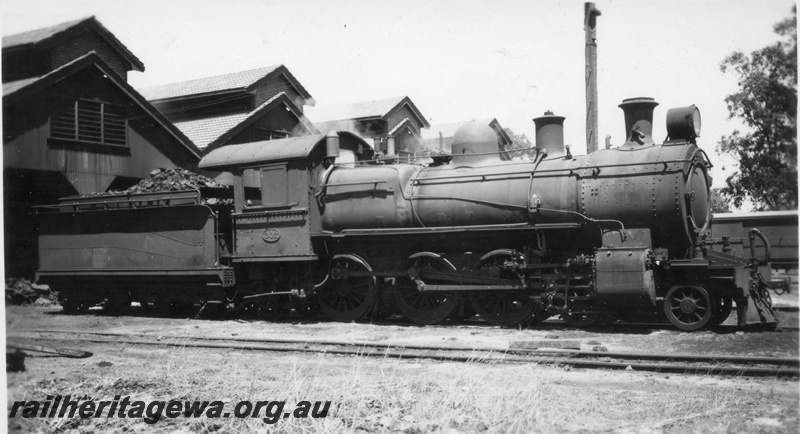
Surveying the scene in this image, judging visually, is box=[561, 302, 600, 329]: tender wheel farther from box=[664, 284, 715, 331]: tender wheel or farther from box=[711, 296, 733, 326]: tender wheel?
box=[711, 296, 733, 326]: tender wheel

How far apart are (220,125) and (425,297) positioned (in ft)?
45.0

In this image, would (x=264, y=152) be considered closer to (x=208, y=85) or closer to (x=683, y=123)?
(x=683, y=123)

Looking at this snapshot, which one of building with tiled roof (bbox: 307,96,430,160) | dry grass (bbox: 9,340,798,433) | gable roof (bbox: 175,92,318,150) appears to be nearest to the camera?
dry grass (bbox: 9,340,798,433)

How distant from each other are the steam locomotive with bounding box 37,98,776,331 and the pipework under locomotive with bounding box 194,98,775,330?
0.09 feet

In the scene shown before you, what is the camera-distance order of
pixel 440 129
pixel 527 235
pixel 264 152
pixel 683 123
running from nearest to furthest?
pixel 683 123, pixel 527 235, pixel 264 152, pixel 440 129

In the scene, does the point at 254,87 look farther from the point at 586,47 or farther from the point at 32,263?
the point at 586,47

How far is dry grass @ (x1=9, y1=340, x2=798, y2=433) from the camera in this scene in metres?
5.26

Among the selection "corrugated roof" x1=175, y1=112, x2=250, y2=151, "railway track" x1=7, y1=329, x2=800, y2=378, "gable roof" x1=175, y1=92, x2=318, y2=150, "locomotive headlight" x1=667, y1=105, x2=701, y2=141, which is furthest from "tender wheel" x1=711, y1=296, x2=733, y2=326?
"corrugated roof" x1=175, y1=112, x2=250, y2=151

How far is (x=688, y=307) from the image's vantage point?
1002 cm

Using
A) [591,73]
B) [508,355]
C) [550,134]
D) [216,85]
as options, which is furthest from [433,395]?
[216,85]

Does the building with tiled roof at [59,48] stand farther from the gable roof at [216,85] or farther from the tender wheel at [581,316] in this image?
the tender wheel at [581,316]

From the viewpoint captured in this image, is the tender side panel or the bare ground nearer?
the bare ground

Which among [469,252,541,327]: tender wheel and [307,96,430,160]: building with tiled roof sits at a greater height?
[307,96,430,160]: building with tiled roof

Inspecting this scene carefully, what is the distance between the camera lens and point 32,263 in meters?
15.6
